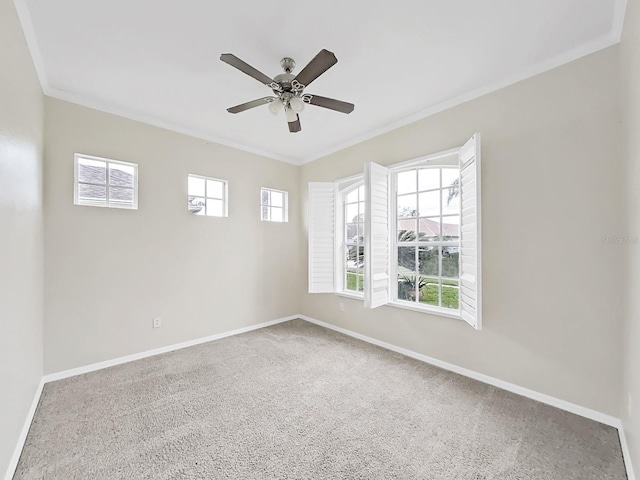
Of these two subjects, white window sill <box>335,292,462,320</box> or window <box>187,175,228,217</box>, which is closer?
white window sill <box>335,292,462,320</box>

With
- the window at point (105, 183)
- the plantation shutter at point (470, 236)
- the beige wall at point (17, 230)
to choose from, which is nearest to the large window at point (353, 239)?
the plantation shutter at point (470, 236)

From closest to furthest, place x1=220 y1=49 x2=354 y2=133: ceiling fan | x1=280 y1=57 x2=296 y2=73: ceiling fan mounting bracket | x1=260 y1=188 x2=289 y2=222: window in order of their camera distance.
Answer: x1=220 y1=49 x2=354 y2=133: ceiling fan → x1=280 y1=57 x2=296 y2=73: ceiling fan mounting bracket → x1=260 y1=188 x2=289 y2=222: window

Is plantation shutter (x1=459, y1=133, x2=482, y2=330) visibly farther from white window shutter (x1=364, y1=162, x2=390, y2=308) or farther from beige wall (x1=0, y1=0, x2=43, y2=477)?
beige wall (x1=0, y1=0, x2=43, y2=477)

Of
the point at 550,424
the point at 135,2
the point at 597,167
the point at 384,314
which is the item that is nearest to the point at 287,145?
the point at 135,2

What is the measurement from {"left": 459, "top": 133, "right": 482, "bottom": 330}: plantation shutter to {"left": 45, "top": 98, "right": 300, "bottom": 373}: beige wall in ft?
9.06

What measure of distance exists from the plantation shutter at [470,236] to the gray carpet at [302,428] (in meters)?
0.74

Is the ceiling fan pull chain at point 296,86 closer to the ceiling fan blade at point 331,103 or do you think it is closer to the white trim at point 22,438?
the ceiling fan blade at point 331,103

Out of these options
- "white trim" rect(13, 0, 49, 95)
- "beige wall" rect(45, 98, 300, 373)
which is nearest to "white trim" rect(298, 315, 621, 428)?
"beige wall" rect(45, 98, 300, 373)

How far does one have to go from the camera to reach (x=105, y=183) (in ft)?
9.58

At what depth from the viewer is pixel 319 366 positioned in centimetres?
290

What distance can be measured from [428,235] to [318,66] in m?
2.13

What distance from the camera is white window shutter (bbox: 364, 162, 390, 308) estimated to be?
10.0ft

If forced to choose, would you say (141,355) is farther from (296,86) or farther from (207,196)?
(296,86)

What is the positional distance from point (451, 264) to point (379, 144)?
67.5 inches
